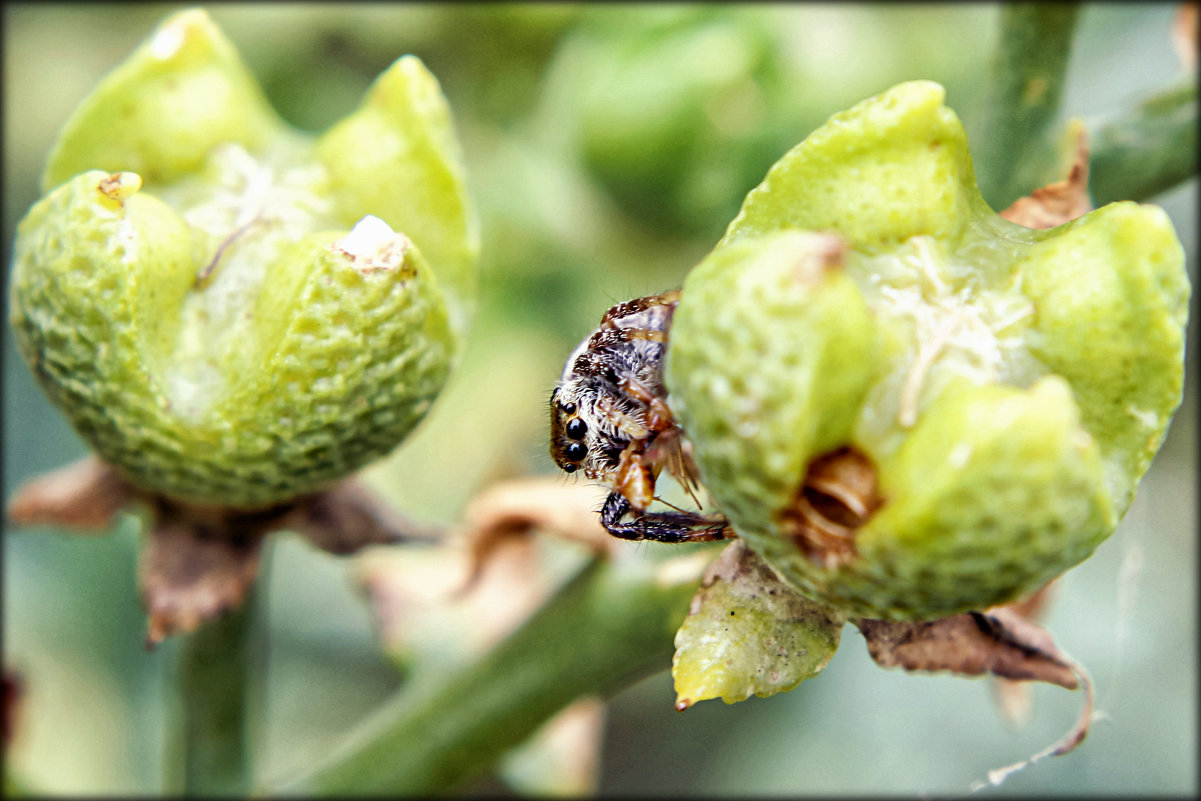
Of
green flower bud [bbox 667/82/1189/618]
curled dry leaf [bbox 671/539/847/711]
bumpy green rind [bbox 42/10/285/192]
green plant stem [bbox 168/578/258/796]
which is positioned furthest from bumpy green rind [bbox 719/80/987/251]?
green plant stem [bbox 168/578/258/796]

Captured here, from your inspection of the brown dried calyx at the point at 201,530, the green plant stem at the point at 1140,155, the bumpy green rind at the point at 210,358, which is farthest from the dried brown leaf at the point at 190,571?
the green plant stem at the point at 1140,155

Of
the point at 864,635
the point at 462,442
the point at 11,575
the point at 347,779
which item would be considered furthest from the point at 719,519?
the point at 11,575

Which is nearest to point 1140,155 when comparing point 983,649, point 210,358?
point 983,649

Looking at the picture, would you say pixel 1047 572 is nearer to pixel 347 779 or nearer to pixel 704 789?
pixel 347 779

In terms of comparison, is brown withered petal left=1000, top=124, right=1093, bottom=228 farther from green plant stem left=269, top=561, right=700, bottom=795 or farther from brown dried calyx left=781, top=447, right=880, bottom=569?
green plant stem left=269, top=561, right=700, bottom=795

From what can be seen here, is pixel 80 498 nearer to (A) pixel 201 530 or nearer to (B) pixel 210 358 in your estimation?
(A) pixel 201 530
